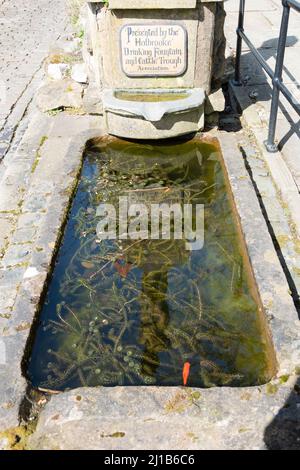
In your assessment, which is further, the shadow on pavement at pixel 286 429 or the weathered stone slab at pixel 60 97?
the weathered stone slab at pixel 60 97

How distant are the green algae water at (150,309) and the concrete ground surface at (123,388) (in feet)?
0.40

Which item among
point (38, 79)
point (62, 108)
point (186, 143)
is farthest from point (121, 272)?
point (38, 79)

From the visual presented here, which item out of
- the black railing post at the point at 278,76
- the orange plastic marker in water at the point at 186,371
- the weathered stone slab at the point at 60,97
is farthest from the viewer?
the weathered stone slab at the point at 60,97

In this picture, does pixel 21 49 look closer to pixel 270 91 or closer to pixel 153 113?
pixel 270 91

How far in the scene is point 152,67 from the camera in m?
3.76

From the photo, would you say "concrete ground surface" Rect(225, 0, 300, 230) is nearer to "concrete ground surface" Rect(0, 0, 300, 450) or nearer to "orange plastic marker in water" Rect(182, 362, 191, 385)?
"concrete ground surface" Rect(0, 0, 300, 450)

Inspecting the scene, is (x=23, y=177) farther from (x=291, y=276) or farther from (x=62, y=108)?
(x=291, y=276)

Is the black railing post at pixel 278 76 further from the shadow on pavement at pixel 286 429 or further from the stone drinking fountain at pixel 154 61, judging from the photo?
the shadow on pavement at pixel 286 429

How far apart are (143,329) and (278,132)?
2449 millimetres

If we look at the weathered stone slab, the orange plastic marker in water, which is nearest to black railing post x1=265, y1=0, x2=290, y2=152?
the weathered stone slab

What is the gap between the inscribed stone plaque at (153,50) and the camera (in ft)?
11.9

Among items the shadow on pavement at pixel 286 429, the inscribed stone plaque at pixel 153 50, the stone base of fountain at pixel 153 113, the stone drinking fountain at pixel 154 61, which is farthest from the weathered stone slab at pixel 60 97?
the shadow on pavement at pixel 286 429

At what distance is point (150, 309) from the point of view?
8.03 ft

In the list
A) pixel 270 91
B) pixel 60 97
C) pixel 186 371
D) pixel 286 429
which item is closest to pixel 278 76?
pixel 270 91
